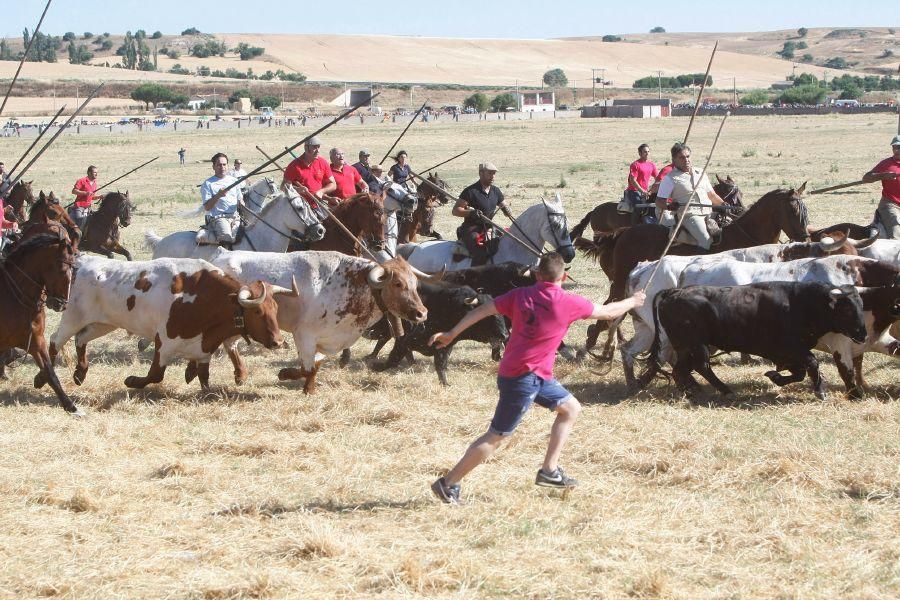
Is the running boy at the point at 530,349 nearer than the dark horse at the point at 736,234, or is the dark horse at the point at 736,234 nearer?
the running boy at the point at 530,349

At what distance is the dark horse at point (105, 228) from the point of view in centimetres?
2175

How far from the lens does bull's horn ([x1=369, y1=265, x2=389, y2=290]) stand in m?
11.3

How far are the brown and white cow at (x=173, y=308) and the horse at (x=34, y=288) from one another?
1.91 feet

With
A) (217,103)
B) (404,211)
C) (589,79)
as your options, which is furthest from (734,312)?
(589,79)

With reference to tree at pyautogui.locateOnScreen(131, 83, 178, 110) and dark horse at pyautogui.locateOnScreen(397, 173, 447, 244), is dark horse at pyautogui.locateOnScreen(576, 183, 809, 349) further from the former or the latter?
tree at pyautogui.locateOnScreen(131, 83, 178, 110)

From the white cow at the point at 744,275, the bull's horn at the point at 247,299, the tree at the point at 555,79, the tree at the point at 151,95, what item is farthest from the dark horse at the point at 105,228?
the tree at the point at 555,79

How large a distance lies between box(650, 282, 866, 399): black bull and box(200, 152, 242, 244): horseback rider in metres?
5.88

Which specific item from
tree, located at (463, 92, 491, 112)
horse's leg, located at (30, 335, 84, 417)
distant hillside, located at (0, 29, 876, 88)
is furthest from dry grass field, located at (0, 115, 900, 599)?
distant hillside, located at (0, 29, 876, 88)

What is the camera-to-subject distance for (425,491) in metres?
8.43

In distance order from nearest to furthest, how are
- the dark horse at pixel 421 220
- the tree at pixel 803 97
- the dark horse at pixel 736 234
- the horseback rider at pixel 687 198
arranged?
the horseback rider at pixel 687 198 → the dark horse at pixel 736 234 → the dark horse at pixel 421 220 → the tree at pixel 803 97

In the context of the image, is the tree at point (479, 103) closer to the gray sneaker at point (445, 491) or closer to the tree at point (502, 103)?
the tree at point (502, 103)

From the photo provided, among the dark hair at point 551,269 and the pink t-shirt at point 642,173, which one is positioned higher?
the dark hair at point 551,269

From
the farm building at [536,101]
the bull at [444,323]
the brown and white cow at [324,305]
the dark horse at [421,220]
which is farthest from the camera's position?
the farm building at [536,101]

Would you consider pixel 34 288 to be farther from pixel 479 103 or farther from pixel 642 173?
pixel 479 103
